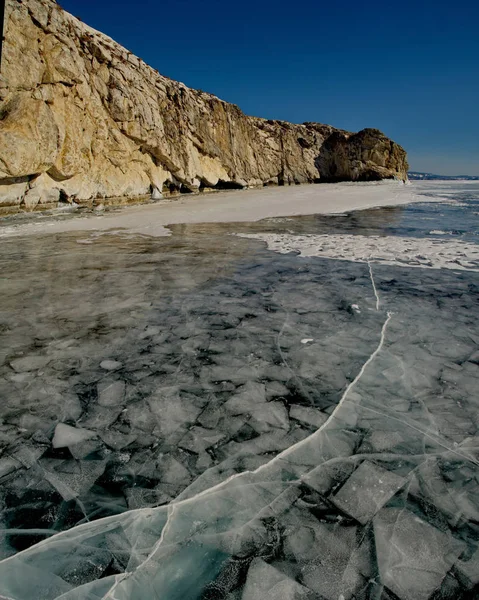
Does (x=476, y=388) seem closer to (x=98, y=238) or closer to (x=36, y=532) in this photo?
(x=36, y=532)

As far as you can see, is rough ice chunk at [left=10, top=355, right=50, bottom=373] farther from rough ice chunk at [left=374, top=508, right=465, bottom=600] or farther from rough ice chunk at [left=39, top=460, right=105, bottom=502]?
rough ice chunk at [left=374, top=508, right=465, bottom=600]

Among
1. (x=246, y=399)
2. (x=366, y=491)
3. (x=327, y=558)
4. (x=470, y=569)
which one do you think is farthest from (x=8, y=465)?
(x=470, y=569)

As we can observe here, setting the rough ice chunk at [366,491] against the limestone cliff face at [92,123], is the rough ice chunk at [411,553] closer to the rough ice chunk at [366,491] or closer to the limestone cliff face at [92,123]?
the rough ice chunk at [366,491]

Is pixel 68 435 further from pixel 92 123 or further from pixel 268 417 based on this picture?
pixel 92 123

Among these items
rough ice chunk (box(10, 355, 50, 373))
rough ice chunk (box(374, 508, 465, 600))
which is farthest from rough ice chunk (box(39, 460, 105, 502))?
rough ice chunk (box(374, 508, 465, 600))

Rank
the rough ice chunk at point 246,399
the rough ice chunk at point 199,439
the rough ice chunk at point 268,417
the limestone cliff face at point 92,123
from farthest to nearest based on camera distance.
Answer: the limestone cliff face at point 92,123 < the rough ice chunk at point 246,399 < the rough ice chunk at point 268,417 < the rough ice chunk at point 199,439

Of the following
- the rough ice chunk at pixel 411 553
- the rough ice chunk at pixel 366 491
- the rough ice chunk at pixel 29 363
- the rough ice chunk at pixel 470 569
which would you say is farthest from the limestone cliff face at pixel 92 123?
the rough ice chunk at pixel 470 569
